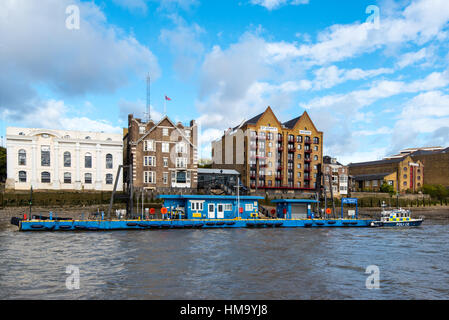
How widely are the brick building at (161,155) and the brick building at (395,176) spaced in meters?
55.2

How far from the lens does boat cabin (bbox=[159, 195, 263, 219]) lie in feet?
147

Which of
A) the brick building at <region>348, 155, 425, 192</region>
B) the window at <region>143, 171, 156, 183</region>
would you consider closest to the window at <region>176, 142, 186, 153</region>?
the window at <region>143, 171, 156, 183</region>

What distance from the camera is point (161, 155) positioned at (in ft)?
223

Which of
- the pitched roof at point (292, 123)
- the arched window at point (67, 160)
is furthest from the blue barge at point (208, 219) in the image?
Result: the pitched roof at point (292, 123)

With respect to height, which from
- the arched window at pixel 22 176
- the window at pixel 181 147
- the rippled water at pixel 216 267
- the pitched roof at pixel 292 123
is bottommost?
the rippled water at pixel 216 267

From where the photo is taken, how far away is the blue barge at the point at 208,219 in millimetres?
38594

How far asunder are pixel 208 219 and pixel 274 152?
141 feet

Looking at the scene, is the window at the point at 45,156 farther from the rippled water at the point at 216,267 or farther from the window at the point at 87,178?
the rippled water at the point at 216,267

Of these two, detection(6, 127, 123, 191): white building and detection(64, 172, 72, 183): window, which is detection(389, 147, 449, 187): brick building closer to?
detection(6, 127, 123, 191): white building

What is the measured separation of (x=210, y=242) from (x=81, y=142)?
4342cm

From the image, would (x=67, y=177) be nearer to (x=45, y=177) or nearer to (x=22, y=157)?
(x=45, y=177)

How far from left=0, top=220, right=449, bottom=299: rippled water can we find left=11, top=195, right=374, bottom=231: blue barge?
3.36 metres

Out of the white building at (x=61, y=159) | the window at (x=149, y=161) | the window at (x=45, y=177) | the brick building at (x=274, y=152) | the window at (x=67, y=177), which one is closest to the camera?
the white building at (x=61, y=159)
